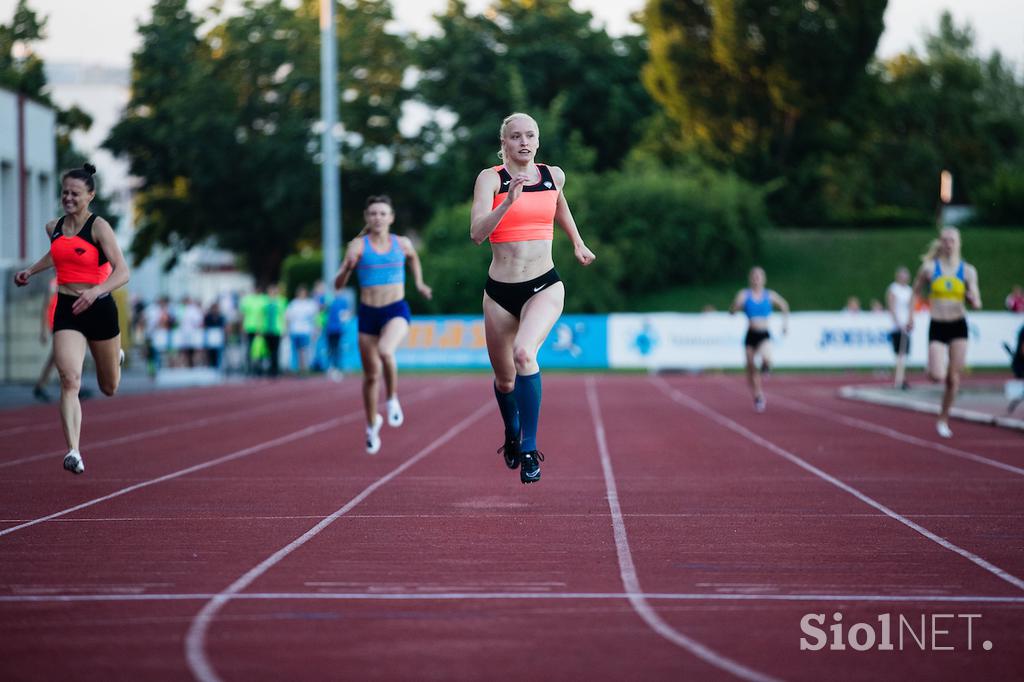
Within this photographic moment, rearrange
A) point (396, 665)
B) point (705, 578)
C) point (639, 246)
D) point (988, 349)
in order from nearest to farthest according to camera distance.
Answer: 1. point (396, 665)
2. point (705, 578)
3. point (988, 349)
4. point (639, 246)

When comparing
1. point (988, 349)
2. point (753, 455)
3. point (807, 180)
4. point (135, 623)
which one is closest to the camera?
point (135, 623)

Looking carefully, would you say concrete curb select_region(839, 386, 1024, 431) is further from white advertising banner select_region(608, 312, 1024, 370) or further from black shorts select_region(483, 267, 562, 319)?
black shorts select_region(483, 267, 562, 319)

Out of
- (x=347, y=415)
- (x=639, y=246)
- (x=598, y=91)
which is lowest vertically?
(x=347, y=415)

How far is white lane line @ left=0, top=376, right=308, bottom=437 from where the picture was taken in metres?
16.4

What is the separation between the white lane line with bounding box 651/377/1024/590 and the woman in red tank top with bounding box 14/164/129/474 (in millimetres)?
5261

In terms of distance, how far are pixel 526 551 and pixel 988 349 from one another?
28756 millimetres

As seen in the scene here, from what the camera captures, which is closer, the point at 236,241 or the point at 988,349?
the point at 988,349

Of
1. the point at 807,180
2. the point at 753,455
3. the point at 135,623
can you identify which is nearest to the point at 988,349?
the point at 753,455

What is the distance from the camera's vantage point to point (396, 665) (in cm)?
457

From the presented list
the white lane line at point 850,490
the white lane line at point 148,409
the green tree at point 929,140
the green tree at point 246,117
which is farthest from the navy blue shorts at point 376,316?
the green tree at point 929,140

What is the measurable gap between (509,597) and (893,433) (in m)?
11.0

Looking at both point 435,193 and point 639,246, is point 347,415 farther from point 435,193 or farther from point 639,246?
point 435,193

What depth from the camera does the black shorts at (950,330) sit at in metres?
14.1

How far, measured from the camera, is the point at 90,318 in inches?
396
